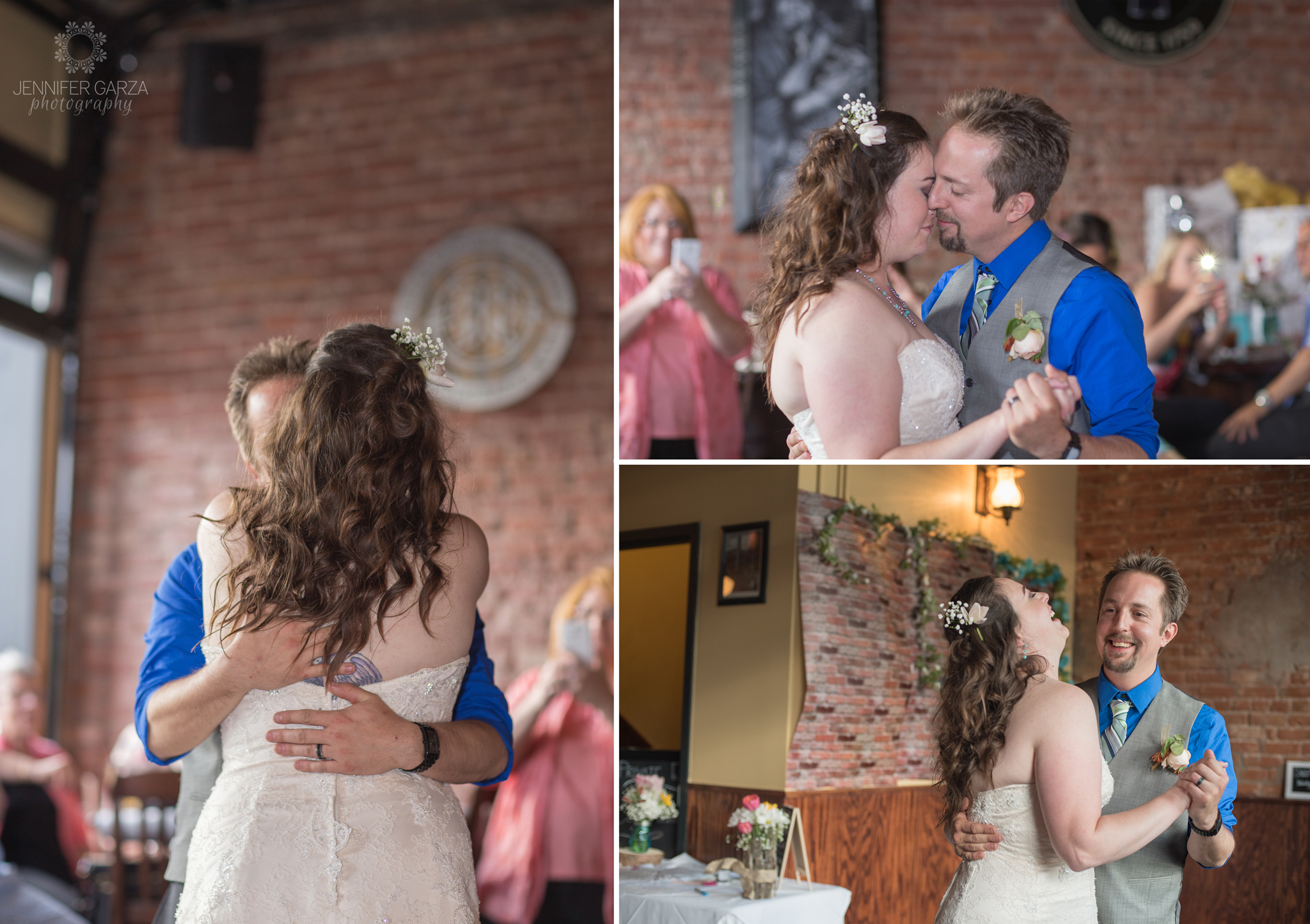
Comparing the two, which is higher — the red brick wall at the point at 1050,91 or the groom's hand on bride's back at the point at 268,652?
the red brick wall at the point at 1050,91

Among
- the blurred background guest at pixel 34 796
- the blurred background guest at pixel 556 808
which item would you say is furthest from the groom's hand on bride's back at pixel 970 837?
the blurred background guest at pixel 34 796

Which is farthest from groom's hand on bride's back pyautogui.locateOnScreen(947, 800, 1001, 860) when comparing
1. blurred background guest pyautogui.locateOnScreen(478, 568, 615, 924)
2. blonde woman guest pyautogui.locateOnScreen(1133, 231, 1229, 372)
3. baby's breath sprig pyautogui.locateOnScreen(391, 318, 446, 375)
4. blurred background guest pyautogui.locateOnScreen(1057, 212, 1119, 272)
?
blonde woman guest pyautogui.locateOnScreen(1133, 231, 1229, 372)

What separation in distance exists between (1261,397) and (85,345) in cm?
470

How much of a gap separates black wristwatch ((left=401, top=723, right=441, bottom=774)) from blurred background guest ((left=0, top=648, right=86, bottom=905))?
9.59 feet

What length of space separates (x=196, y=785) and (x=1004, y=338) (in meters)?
1.36

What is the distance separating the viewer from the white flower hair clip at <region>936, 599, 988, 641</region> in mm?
1447

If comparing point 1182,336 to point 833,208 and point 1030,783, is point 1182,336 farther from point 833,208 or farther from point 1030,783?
point 1030,783

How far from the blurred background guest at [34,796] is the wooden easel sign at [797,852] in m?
3.14

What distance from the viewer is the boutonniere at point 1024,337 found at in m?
1.46

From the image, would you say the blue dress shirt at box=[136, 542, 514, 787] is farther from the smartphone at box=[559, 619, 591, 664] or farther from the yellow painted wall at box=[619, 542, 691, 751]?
the smartphone at box=[559, 619, 591, 664]

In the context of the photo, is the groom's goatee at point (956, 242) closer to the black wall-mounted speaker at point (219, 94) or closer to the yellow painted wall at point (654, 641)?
the yellow painted wall at point (654, 641)

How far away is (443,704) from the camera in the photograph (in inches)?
58.2

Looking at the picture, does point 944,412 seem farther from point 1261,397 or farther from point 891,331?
point 1261,397

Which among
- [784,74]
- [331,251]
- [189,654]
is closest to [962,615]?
[189,654]
